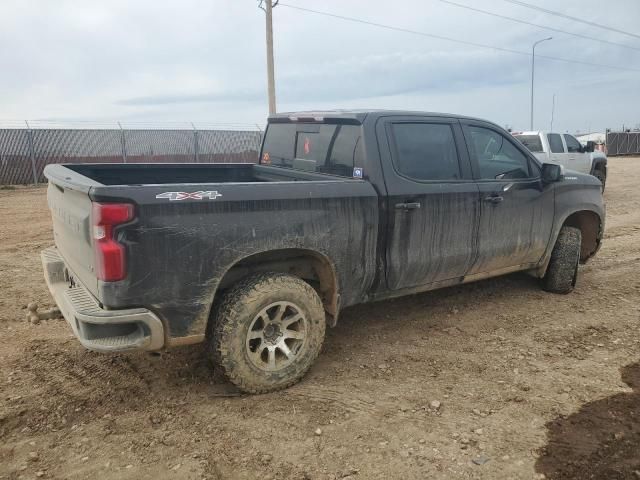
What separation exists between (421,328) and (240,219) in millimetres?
2272

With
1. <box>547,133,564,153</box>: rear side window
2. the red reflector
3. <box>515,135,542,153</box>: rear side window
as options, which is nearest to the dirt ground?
the red reflector

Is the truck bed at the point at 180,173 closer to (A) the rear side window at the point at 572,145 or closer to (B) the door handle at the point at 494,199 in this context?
(B) the door handle at the point at 494,199

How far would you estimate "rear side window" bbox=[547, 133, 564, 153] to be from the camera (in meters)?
13.4

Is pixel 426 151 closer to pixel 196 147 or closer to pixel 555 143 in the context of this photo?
pixel 555 143

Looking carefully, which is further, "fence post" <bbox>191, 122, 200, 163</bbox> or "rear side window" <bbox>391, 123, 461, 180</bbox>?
"fence post" <bbox>191, 122, 200, 163</bbox>

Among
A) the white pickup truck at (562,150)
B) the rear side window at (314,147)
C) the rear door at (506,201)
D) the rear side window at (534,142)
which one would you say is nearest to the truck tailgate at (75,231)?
the rear side window at (314,147)

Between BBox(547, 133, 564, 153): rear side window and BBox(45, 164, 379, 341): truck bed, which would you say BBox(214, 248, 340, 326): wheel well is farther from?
BBox(547, 133, 564, 153): rear side window

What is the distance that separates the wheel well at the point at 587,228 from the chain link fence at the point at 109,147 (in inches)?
647

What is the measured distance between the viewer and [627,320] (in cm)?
499

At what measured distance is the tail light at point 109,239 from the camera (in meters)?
2.92

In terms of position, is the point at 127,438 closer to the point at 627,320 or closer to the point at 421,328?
the point at 421,328

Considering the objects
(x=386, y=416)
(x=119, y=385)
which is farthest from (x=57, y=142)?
(x=386, y=416)

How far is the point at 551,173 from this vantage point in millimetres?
5078

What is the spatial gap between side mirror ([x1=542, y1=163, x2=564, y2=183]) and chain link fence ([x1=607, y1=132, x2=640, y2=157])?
40774 millimetres
